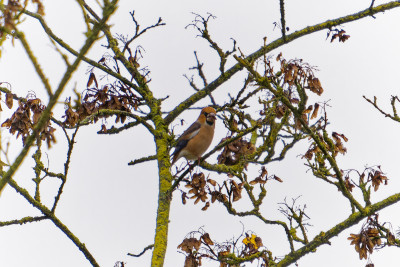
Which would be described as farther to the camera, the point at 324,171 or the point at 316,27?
the point at 316,27

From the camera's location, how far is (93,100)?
6441mm

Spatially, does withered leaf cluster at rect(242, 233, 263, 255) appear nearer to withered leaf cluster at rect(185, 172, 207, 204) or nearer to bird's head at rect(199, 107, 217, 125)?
withered leaf cluster at rect(185, 172, 207, 204)

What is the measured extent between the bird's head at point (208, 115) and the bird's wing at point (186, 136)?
12cm

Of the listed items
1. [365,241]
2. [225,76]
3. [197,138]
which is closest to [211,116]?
[197,138]

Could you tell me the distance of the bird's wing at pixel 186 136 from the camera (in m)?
7.69

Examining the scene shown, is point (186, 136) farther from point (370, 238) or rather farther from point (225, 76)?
point (370, 238)

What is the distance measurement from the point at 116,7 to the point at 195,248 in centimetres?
399

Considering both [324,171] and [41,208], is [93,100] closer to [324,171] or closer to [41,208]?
[41,208]

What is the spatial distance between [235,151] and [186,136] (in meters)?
1.35

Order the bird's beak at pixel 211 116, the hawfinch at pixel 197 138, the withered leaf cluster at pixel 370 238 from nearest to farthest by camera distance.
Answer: the withered leaf cluster at pixel 370 238 < the hawfinch at pixel 197 138 < the bird's beak at pixel 211 116

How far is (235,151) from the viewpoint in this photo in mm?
6664

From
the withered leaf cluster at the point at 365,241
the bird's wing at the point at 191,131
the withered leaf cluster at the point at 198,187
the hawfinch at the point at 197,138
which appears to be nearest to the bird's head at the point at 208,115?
the hawfinch at the point at 197,138

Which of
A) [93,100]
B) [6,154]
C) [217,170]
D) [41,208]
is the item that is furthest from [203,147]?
[6,154]

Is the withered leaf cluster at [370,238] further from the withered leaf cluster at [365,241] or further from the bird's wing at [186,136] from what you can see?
the bird's wing at [186,136]
